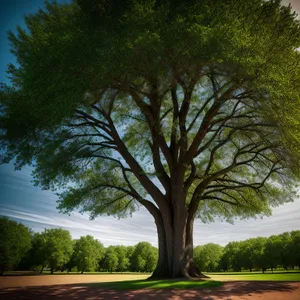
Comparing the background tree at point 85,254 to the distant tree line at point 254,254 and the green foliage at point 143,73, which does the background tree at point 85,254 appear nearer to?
the distant tree line at point 254,254

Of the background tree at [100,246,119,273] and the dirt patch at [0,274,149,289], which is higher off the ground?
the background tree at [100,246,119,273]

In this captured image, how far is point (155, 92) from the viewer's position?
14.9 m

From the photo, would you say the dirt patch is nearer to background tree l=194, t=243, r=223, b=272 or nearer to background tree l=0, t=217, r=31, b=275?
background tree l=0, t=217, r=31, b=275

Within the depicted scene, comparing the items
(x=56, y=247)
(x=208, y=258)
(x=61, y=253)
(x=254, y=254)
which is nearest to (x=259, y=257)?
(x=254, y=254)

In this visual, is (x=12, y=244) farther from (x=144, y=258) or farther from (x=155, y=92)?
(x=144, y=258)

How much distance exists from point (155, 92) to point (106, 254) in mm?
87433

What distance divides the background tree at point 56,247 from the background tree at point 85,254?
3.86 metres

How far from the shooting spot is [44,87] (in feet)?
37.0

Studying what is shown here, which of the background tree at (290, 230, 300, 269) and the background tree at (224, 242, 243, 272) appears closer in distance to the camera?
the background tree at (290, 230, 300, 269)

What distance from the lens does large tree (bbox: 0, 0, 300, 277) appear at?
10.6 m

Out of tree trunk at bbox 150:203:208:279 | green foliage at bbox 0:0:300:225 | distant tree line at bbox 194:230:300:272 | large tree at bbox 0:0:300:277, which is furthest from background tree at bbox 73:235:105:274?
tree trunk at bbox 150:203:208:279

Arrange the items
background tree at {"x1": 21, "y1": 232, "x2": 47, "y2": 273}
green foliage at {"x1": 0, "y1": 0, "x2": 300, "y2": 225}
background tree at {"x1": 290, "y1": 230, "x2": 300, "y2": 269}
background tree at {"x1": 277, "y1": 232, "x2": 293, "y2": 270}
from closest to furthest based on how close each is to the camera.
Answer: green foliage at {"x1": 0, "y1": 0, "x2": 300, "y2": 225}, background tree at {"x1": 290, "y1": 230, "x2": 300, "y2": 269}, background tree at {"x1": 277, "y1": 232, "x2": 293, "y2": 270}, background tree at {"x1": 21, "y1": 232, "x2": 47, "y2": 273}

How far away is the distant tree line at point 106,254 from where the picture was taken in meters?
48.1

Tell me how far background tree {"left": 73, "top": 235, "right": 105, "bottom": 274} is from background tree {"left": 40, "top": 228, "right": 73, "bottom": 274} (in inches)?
152
